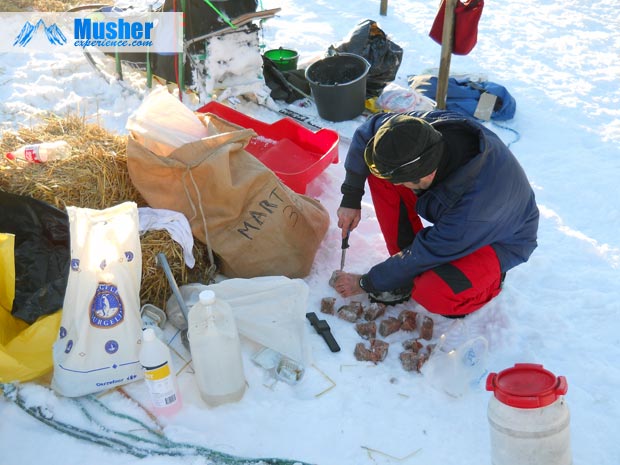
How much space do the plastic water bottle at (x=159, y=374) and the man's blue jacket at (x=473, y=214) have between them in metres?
1.12

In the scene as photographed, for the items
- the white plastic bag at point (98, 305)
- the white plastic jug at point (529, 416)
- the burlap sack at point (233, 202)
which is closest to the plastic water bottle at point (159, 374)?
the white plastic bag at point (98, 305)

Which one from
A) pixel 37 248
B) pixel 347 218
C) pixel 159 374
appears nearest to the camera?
pixel 159 374

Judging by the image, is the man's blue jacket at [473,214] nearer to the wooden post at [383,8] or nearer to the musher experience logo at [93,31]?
the musher experience logo at [93,31]

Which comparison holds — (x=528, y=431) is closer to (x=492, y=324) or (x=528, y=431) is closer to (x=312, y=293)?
(x=492, y=324)

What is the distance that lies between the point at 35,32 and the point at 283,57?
249 cm

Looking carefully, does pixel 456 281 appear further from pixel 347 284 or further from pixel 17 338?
pixel 17 338

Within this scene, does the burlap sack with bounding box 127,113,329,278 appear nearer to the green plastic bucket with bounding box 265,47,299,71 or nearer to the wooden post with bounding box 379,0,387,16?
the green plastic bucket with bounding box 265,47,299,71

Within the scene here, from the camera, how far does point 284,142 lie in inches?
175

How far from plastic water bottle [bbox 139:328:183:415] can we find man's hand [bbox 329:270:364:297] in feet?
3.43

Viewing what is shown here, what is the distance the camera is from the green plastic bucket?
5711 mm

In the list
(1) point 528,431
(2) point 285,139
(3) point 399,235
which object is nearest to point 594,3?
(2) point 285,139

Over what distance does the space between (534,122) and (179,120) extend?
133 inches

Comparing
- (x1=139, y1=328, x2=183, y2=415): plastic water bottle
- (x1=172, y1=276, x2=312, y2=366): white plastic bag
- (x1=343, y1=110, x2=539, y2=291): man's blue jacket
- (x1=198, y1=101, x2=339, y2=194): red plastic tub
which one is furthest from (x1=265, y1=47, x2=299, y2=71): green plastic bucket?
(x1=139, y1=328, x2=183, y2=415): plastic water bottle

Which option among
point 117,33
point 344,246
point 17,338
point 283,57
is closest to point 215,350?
point 17,338
